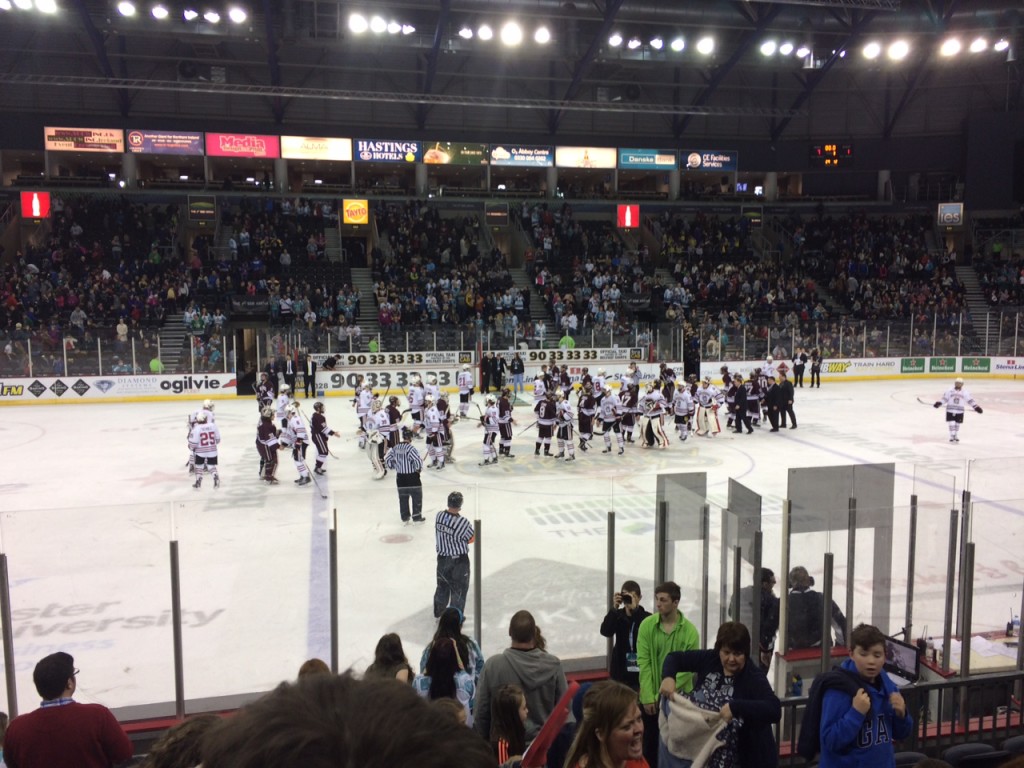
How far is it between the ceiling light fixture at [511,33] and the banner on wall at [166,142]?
40.8 feet

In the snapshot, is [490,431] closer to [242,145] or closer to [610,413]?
[610,413]

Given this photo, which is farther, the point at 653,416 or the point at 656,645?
the point at 653,416

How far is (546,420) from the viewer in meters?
16.1

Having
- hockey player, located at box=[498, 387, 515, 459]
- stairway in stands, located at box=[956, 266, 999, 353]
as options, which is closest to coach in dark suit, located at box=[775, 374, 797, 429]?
hockey player, located at box=[498, 387, 515, 459]

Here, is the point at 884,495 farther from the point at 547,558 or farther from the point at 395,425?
the point at 395,425

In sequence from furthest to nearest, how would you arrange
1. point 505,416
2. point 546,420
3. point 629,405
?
point 629,405
point 546,420
point 505,416

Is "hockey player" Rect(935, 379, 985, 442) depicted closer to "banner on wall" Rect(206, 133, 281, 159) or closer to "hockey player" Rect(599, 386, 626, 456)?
"hockey player" Rect(599, 386, 626, 456)

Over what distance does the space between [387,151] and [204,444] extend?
2356 cm

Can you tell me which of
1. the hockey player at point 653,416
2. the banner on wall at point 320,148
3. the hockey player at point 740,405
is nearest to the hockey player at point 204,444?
the hockey player at point 653,416

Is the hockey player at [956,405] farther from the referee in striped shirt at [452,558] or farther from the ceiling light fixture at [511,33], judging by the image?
the ceiling light fixture at [511,33]

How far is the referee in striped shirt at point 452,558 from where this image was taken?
19.7 ft

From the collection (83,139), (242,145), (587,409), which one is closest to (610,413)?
(587,409)

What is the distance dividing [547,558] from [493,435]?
943 cm

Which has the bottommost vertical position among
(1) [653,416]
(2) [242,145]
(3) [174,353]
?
(1) [653,416]
